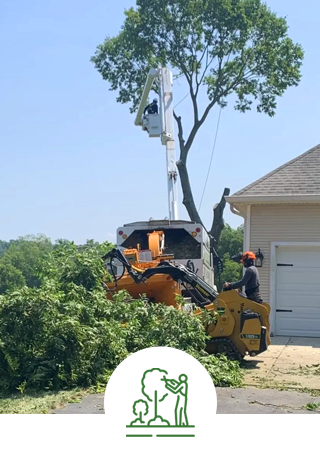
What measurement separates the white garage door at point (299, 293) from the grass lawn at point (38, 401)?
8.27m

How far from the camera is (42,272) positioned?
11117 mm

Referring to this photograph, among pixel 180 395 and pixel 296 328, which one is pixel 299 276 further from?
pixel 180 395

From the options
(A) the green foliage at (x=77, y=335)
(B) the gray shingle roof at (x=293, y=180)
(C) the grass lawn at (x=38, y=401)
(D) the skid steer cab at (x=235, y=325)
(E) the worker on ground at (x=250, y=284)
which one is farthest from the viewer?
(B) the gray shingle roof at (x=293, y=180)

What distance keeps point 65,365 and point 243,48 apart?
75.3 ft

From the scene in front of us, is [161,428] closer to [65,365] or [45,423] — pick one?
[45,423]

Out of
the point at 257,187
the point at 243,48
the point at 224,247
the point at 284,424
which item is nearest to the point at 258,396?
the point at 284,424

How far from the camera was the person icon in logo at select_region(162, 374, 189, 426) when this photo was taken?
16.7 feet

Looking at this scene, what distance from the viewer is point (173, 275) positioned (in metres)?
11.9

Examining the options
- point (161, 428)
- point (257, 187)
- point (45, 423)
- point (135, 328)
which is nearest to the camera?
point (161, 428)

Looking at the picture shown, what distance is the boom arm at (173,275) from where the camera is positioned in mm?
11727

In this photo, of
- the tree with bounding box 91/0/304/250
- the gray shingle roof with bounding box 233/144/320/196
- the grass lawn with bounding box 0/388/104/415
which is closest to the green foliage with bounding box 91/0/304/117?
the tree with bounding box 91/0/304/250

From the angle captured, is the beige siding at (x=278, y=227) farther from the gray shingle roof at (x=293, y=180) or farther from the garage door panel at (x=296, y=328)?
the garage door panel at (x=296, y=328)

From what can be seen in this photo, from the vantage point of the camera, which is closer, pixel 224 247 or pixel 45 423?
pixel 45 423

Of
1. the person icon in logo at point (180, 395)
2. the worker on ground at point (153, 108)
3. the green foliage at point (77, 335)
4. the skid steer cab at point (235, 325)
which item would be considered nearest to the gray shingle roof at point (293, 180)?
the worker on ground at point (153, 108)
